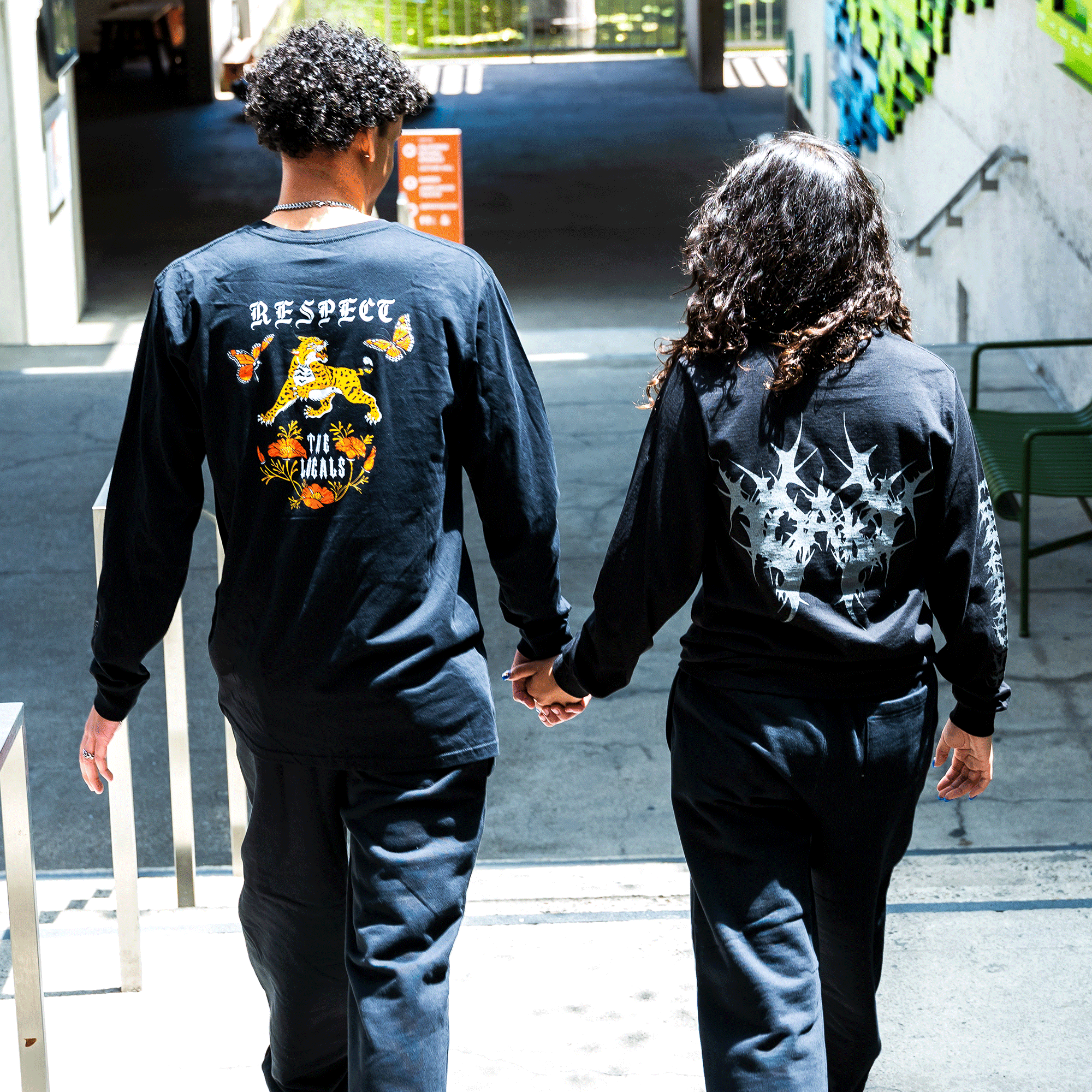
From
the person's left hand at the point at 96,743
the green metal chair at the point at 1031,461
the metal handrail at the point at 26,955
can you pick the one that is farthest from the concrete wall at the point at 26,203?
the metal handrail at the point at 26,955

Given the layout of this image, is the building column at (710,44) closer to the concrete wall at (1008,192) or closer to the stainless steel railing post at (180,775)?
the concrete wall at (1008,192)

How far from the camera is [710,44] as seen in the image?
23656 mm

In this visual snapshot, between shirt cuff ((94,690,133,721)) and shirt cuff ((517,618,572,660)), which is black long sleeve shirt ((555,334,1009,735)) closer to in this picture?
shirt cuff ((517,618,572,660))

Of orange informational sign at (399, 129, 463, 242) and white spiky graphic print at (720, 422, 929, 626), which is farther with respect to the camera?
orange informational sign at (399, 129, 463, 242)

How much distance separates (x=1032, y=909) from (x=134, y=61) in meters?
25.6

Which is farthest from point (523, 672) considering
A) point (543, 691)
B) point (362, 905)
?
point (362, 905)

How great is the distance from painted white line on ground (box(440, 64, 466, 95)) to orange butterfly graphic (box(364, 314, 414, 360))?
23.3 metres

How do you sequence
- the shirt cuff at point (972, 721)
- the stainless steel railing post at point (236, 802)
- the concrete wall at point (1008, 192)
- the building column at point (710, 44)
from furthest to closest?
the building column at point (710, 44), the concrete wall at point (1008, 192), the stainless steel railing post at point (236, 802), the shirt cuff at point (972, 721)

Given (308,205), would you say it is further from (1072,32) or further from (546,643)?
(1072,32)

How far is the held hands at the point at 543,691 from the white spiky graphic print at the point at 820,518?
469 mm

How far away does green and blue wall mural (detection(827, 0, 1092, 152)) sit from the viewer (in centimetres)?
971

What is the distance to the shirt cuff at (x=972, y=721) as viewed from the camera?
232 centimetres

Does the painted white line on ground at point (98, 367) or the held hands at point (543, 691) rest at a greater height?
the held hands at point (543, 691)

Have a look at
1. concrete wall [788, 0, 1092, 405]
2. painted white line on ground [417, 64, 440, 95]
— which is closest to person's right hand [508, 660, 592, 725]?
concrete wall [788, 0, 1092, 405]
